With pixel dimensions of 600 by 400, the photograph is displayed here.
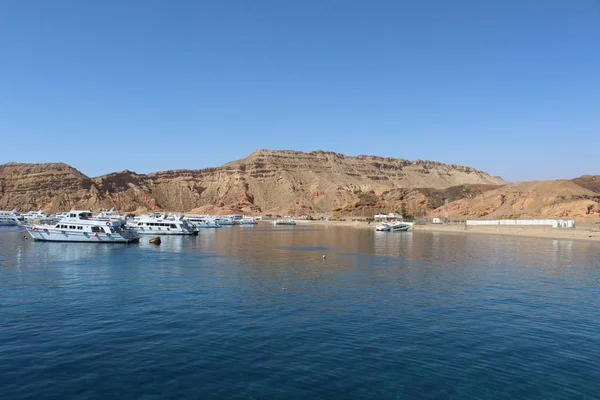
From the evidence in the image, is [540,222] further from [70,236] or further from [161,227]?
[70,236]

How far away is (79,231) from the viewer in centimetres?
6266

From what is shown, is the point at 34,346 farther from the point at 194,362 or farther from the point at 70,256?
the point at 70,256

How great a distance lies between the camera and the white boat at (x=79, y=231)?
62.8 meters

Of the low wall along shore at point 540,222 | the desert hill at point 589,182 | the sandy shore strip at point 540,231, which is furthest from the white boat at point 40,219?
the desert hill at point 589,182

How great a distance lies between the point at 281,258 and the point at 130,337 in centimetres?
3012

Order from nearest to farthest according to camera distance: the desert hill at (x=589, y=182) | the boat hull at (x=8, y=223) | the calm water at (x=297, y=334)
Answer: the calm water at (x=297, y=334) < the boat hull at (x=8, y=223) < the desert hill at (x=589, y=182)

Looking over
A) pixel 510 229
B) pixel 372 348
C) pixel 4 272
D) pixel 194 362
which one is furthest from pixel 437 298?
pixel 510 229

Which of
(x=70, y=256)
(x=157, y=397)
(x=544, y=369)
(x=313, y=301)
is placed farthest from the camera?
(x=70, y=256)

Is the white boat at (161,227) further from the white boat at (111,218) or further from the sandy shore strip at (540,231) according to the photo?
the sandy shore strip at (540,231)

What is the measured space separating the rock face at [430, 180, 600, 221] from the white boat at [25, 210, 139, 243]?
9750cm

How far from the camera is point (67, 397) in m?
13.2

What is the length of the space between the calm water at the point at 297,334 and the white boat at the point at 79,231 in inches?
1018

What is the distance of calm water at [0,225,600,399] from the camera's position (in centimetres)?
1419

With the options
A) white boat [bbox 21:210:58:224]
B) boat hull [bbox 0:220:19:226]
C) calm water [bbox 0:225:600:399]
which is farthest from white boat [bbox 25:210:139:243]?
boat hull [bbox 0:220:19:226]
